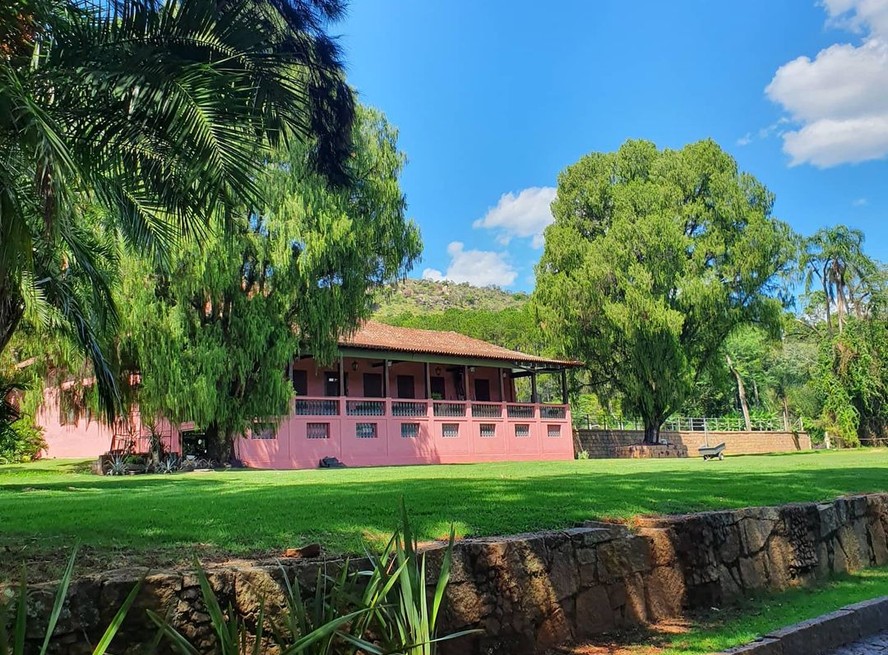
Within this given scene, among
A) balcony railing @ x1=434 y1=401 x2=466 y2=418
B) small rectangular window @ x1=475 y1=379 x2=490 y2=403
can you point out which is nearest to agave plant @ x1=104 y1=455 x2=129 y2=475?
balcony railing @ x1=434 y1=401 x2=466 y2=418

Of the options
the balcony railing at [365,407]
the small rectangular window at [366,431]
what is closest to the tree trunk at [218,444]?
the balcony railing at [365,407]

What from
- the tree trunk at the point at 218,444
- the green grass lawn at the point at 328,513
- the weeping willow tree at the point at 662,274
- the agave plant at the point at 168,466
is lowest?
→ the green grass lawn at the point at 328,513

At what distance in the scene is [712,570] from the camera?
21.0 ft

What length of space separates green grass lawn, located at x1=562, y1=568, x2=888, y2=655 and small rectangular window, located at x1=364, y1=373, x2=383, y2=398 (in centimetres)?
→ 2410

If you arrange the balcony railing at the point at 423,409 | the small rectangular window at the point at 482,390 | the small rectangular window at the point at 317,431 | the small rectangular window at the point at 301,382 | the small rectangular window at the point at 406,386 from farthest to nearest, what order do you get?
the small rectangular window at the point at 482,390 → the small rectangular window at the point at 406,386 → the small rectangular window at the point at 301,382 → the balcony railing at the point at 423,409 → the small rectangular window at the point at 317,431

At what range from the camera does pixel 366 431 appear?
25.8 m

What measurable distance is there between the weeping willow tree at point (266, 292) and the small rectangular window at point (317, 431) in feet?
12.0

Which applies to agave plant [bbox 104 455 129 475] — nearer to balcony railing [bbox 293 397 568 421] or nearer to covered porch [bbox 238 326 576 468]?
covered porch [bbox 238 326 576 468]

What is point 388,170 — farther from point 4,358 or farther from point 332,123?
point 332,123

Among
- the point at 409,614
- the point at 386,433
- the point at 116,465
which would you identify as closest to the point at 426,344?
the point at 386,433

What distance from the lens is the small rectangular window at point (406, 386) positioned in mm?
31866

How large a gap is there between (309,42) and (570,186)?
28.5 m

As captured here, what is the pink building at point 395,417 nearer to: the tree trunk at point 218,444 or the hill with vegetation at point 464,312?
the tree trunk at point 218,444

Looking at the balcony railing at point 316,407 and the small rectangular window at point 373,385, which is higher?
the small rectangular window at point 373,385
